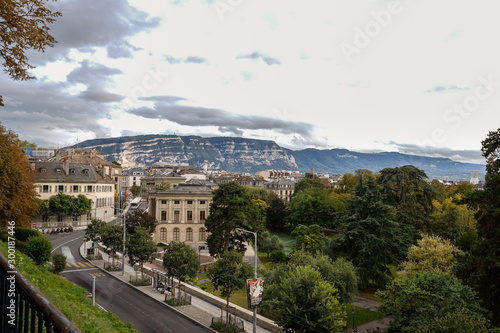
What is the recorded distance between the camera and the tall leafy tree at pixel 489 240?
22.1m

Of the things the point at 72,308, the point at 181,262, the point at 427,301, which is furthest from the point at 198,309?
the point at 72,308

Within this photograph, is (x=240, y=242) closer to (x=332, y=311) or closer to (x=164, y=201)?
(x=164, y=201)

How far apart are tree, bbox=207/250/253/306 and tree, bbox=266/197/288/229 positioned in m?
60.9

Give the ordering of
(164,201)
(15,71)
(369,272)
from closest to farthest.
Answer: (15,71) → (369,272) → (164,201)

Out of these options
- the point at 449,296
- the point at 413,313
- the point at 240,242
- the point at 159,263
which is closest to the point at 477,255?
the point at 449,296

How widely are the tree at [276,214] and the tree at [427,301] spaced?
220 feet

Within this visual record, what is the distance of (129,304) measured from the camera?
3111 cm

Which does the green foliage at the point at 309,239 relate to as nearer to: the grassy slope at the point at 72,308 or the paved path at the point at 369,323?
the paved path at the point at 369,323

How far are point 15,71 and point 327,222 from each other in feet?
254

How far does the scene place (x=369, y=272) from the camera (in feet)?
128

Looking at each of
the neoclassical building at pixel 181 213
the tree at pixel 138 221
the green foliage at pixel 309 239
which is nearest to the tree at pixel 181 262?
the green foliage at pixel 309 239

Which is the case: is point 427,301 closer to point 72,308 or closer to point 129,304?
point 72,308

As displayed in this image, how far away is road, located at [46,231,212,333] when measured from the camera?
27.0 m

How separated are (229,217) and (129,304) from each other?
20830 millimetres
